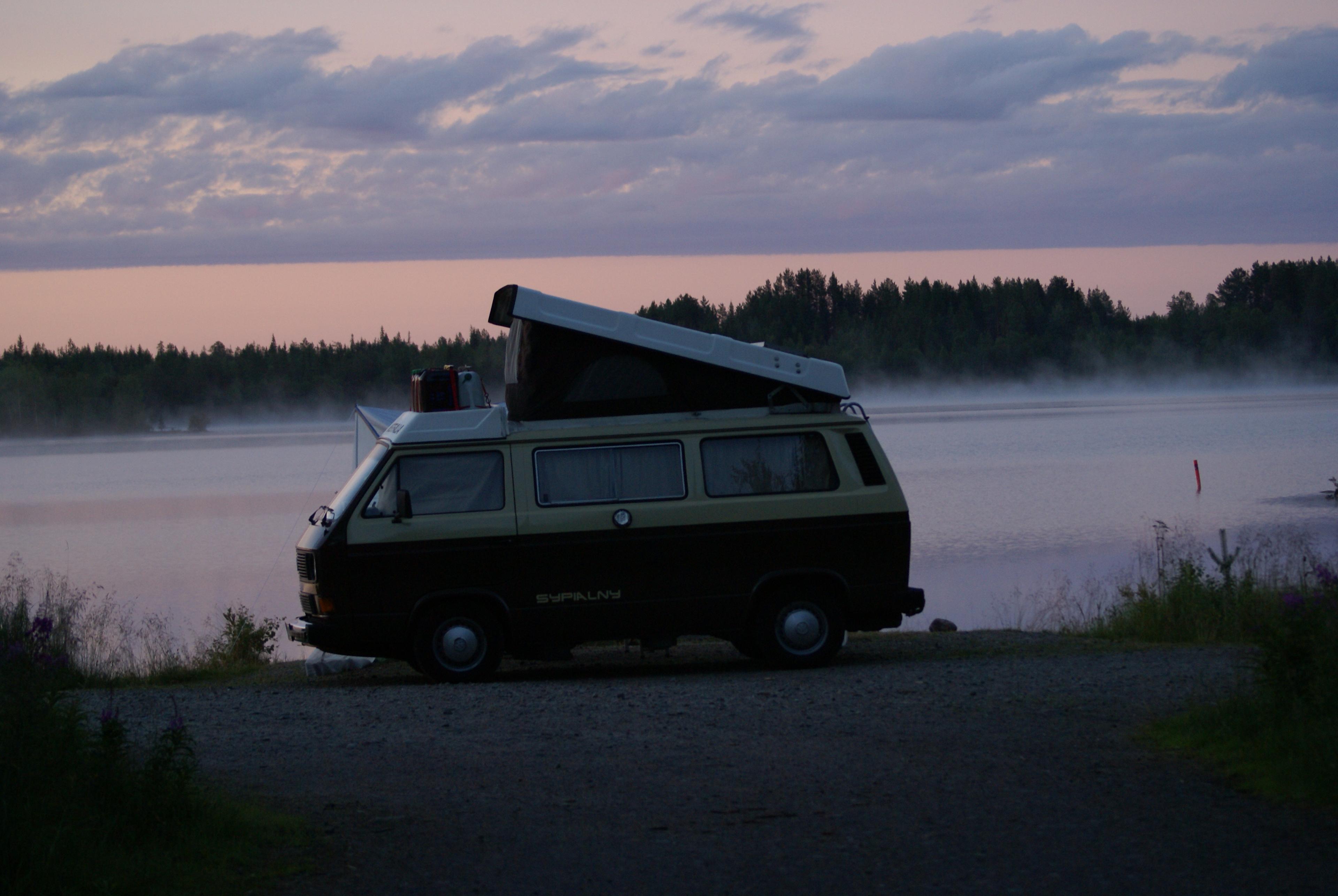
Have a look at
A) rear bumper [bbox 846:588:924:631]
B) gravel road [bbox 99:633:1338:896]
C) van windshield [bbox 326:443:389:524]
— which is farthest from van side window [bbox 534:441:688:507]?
rear bumper [bbox 846:588:924:631]

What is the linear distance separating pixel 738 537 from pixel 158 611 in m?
15.1

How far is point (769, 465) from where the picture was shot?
37.2ft

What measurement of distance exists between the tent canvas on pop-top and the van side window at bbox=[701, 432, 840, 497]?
0.30m

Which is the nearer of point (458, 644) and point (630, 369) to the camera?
point (458, 644)

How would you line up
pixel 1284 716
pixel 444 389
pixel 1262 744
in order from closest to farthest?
pixel 1262 744 → pixel 1284 716 → pixel 444 389

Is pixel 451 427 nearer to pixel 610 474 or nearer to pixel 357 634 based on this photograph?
pixel 610 474

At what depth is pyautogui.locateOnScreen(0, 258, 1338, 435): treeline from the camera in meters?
140

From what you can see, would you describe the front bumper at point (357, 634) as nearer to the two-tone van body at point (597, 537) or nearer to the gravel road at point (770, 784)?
the two-tone van body at point (597, 537)

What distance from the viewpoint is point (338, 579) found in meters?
10.9

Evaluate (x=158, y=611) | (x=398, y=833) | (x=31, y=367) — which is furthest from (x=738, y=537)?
(x=31, y=367)

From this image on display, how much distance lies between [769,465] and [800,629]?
1402mm

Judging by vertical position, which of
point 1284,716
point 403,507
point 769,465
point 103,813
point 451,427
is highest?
point 451,427

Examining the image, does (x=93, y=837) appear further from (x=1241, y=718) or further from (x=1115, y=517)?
(x=1115, y=517)

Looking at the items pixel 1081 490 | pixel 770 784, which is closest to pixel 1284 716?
pixel 770 784
